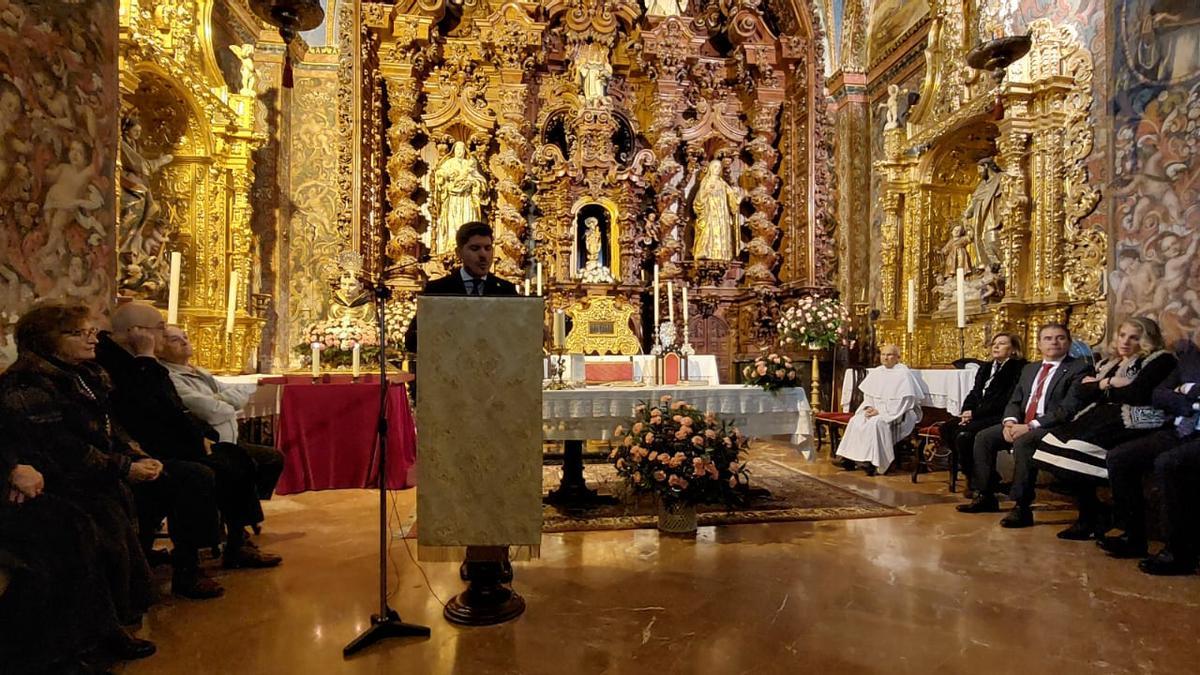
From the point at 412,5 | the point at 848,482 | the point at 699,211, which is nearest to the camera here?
the point at 848,482

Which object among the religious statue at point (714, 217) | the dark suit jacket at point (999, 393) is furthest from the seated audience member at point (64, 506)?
the religious statue at point (714, 217)

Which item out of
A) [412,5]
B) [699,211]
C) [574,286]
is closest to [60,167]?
[574,286]

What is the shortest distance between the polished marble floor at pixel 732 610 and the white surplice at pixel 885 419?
2.24 metres

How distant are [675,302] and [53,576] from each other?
898 centimetres

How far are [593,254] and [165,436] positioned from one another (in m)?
7.56

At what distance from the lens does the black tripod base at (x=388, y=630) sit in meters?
2.90

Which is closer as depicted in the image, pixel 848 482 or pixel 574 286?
pixel 848 482

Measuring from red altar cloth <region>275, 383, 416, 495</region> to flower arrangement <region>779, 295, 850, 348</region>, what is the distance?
5.41m

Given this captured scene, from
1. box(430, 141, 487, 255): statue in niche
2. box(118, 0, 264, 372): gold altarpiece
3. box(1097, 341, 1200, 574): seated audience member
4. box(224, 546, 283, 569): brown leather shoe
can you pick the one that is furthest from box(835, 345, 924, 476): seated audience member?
box(118, 0, 264, 372): gold altarpiece

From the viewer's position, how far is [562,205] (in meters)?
10.5

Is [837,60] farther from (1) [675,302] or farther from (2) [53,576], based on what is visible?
(2) [53,576]

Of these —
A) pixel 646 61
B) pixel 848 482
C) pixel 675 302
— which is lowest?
pixel 848 482

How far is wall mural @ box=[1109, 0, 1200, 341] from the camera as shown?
4695mm

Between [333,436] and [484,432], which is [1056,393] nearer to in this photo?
[484,432]
